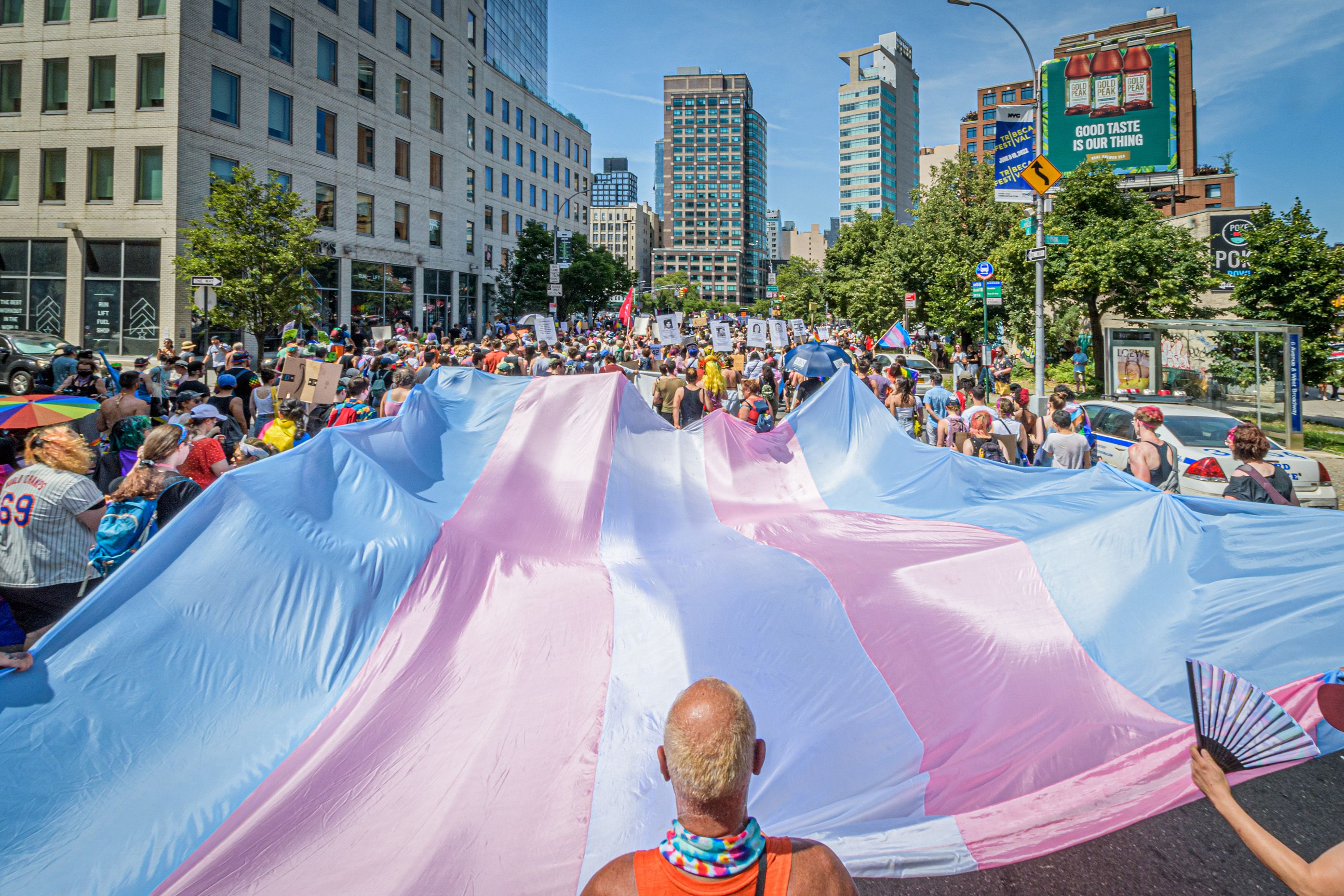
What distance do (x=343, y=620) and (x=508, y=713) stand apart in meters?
1.18

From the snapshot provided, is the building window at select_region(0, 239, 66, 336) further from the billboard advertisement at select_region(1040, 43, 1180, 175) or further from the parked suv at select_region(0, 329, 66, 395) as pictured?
the billboard advertisement at select_region(1040, 43, 1180, 175)

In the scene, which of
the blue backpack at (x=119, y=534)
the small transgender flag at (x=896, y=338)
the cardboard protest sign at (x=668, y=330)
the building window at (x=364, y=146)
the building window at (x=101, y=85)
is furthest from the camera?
the building window at (x=364, y=146)

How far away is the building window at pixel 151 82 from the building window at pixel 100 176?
2.51 metres

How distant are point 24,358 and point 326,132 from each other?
18700 mm

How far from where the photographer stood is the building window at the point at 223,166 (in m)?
30.9

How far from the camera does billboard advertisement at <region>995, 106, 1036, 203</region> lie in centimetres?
1869

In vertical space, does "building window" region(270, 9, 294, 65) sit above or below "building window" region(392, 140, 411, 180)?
above

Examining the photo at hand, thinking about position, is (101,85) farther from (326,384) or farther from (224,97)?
(326,384)

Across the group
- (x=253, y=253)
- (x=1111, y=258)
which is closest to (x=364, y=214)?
(x=253, y=253)

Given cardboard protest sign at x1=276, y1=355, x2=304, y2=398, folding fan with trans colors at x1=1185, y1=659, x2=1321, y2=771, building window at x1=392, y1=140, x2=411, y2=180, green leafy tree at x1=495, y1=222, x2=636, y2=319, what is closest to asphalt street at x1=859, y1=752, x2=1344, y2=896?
folding fan with trans colors at x1=1185, y1=659, x2=1321, y2=771

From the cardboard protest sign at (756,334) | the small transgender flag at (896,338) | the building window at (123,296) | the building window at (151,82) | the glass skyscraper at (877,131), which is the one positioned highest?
the glass skyscraper at (877,131)

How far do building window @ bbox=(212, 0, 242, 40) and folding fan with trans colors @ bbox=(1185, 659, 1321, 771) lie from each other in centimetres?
3801

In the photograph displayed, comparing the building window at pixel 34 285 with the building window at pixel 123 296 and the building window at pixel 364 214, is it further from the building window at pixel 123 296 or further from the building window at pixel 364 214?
the building window at pixel 364 214

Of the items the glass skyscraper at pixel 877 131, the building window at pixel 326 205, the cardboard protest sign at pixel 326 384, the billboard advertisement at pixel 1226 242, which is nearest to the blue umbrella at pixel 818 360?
the cardboard protest sign at pixel 326 384
